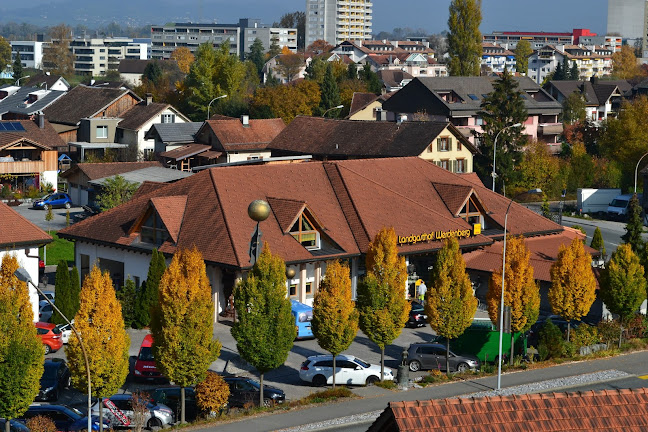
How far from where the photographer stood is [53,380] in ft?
124

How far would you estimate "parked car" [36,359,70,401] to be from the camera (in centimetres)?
3762

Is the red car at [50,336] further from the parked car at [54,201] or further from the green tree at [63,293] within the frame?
the parked car at [54,201]

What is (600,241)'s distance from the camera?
62438 mm

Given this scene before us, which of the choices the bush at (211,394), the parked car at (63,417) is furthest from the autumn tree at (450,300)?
the parked car at (63,417)

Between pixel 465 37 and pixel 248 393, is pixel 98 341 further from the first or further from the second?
pixel 465 37

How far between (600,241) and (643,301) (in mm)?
14032

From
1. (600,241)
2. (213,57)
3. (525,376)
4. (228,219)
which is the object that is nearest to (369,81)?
(213,57)

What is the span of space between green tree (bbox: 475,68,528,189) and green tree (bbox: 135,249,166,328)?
43.1 meters

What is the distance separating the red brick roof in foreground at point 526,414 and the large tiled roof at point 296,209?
28.6 metres

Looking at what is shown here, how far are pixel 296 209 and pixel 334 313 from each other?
40.4 feet

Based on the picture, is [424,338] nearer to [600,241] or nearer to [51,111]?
[600,241]

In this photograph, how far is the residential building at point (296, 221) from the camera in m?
49.7

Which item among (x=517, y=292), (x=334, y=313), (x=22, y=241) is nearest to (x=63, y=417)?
(x=334, y=313)

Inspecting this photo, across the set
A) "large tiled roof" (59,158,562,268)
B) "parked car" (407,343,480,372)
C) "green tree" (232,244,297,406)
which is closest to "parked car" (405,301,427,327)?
"large tiled roof" (59,158,562,268)
